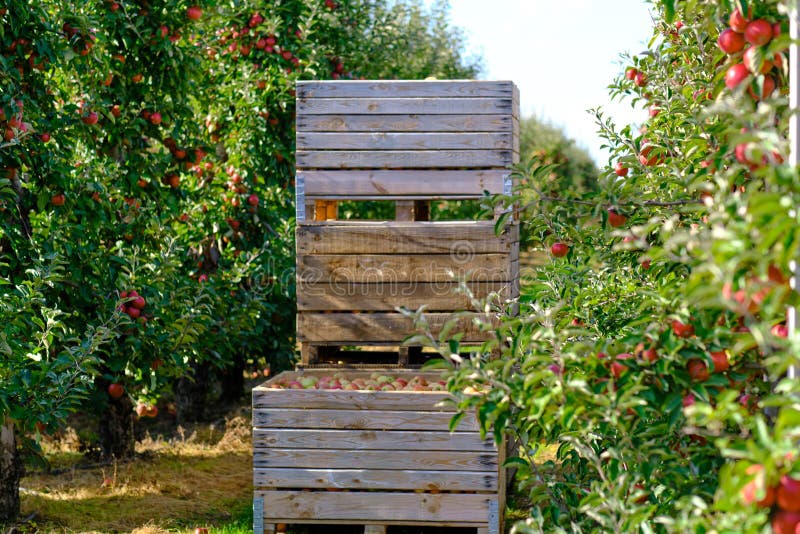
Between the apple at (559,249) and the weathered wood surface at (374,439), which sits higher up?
the apple at (559,249)

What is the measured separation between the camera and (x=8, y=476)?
5133 mm

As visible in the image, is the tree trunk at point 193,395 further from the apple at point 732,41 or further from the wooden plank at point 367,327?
the apple at point 732,41

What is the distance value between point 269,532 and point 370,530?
514 mm

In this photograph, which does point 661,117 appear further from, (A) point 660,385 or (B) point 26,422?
(B) point 26,422

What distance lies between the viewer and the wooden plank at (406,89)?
16.3 feet

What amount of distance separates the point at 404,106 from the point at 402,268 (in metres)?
0.91

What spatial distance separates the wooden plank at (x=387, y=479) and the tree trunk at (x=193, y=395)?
410 cm

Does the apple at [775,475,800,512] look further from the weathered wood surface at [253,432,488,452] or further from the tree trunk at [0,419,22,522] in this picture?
the tree trunk at [0,419,22,522]

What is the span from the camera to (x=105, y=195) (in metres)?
5.62

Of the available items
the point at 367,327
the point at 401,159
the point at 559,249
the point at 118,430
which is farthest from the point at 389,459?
the point at 118,430

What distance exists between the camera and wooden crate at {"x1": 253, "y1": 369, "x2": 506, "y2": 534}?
14.0ft

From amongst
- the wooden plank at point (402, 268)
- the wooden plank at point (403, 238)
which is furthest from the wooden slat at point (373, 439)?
the wooden plank at point (403, 238)

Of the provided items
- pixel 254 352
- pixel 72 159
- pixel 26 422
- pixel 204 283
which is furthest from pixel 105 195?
pixel 254 352

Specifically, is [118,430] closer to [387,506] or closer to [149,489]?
[149,489]
